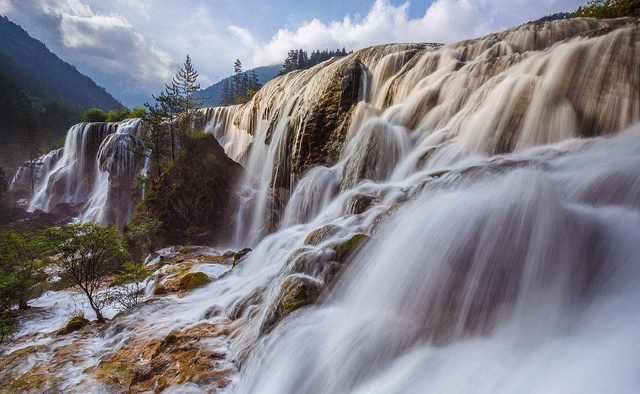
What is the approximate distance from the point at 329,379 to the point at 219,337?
275cm

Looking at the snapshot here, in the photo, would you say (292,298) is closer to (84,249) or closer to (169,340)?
(169,340)

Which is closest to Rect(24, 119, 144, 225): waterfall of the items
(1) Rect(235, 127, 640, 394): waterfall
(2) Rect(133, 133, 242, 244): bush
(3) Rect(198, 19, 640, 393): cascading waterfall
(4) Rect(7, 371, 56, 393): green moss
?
(2) Rect(133, 133, 242, 244): bush

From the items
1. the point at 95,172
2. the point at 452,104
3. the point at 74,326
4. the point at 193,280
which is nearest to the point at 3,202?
the point at 95,172

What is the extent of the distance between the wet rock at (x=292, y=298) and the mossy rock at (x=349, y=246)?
594 millimetres

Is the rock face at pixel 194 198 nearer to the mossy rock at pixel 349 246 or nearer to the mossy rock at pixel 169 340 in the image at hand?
the mossy rock at pixel 169 340

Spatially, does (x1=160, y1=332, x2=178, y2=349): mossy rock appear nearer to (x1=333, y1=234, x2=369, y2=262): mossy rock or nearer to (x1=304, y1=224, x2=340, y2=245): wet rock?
(x1=304, y1=224, x2=340, y2=245): wet rock

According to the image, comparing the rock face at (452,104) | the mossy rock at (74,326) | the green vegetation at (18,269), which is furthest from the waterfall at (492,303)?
the green vegetation at (18,269)

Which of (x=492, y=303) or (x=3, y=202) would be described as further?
(x=3, y=202)

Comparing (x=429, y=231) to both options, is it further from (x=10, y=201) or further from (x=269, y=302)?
(x=10, y=201)

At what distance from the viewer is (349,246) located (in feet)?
19.3

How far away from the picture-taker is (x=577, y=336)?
3338 millimetres

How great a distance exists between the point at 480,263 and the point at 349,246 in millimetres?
2203

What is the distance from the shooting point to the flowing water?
11.4ft

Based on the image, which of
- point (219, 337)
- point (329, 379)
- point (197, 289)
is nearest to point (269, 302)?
point (219, 337)
